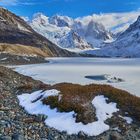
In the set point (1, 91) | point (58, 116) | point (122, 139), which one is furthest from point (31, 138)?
point (1, 91)

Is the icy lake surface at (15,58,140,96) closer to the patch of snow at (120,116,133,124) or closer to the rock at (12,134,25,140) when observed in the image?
the patch of snow at (120,116,133,124)

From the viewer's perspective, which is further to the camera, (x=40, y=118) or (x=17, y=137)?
(x=40, y=118)

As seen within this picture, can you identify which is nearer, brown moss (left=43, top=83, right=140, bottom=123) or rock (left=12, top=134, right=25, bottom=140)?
rock (left=12, top=134, right=25, bottom=140)

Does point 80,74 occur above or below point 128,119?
below

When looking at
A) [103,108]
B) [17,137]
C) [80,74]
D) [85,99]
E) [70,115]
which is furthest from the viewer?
[80,74]

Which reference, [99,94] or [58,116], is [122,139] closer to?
[58,116]

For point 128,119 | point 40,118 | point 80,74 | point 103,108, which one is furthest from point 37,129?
point 80,74

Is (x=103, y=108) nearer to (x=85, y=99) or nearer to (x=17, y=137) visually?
(x=85, y=99)

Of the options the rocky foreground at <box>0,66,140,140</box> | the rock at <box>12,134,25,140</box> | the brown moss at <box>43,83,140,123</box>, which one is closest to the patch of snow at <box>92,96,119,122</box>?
the brown moss at <box>43,83,140,123</box>

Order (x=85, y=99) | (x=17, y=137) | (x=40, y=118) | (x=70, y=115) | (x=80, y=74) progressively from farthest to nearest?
(x=80, y=74), (x=85, y=99), (x=40, y=118), (x=70, y=115), (x=17, y=137)
